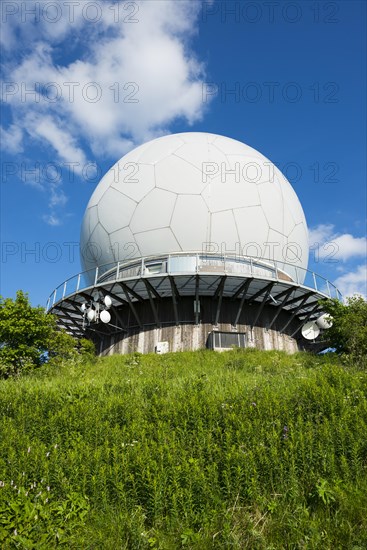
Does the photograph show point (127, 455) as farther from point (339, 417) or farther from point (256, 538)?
point (339, 417)

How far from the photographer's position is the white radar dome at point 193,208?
1992cm

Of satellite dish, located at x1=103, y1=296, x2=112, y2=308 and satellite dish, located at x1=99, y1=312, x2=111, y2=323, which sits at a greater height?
satellite dish, located at x1=103, y1=296, x2=112, y2=308

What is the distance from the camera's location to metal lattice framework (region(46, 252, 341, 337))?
18.8 m

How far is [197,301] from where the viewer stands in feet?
64.6

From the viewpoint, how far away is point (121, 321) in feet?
68.4

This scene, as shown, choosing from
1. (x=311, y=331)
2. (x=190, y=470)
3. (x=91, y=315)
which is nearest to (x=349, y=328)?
(x=311, y=331)

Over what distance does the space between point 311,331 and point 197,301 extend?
6.06 metres

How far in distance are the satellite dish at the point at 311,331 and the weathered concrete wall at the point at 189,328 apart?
0.95 meters

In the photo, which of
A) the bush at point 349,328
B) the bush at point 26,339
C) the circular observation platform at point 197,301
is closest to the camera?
the bush at point 349,328

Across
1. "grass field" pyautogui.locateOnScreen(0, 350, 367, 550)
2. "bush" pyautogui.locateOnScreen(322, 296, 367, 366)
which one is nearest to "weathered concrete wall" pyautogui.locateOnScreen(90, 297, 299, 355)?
"bush" pyautogui.locateOnScreen(322, 296, 367, 366)

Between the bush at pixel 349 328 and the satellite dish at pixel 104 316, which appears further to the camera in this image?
the satellite dish at pixel 104 316

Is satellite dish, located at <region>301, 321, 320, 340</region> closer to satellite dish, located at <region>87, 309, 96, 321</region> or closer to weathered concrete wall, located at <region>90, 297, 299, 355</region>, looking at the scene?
weathered concrete wall, located at <region>90, 297, 299, 355</region>

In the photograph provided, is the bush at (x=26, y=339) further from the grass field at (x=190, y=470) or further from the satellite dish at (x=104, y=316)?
the grass field at (x=190, y=470)

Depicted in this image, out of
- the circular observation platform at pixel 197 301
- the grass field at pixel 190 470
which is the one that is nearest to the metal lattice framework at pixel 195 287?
the circular observation platform at pixel 197 301
